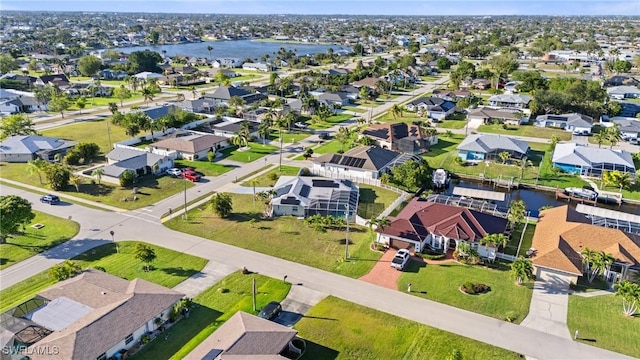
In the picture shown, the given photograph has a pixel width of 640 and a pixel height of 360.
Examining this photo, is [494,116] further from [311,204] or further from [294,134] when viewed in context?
[311,204]

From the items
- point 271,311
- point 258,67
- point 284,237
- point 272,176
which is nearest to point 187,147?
point 272,176

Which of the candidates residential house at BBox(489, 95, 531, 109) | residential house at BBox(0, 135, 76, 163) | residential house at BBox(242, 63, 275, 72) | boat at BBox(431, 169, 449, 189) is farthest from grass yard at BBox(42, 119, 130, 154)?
residential house at BBox(489, 95, 531, 109)

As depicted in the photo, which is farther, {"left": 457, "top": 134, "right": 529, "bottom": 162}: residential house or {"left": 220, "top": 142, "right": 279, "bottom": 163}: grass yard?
{"left": 220, "top": 142, "right": 279, "bottom": 163}: grass yard

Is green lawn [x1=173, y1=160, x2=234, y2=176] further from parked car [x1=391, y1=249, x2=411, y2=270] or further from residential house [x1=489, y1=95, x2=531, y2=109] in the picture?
residential house [x1=489, y1=95, x2=531, y2=109]

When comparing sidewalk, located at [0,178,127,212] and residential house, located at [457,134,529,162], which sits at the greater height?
residential house, located at [457,134,529,162]

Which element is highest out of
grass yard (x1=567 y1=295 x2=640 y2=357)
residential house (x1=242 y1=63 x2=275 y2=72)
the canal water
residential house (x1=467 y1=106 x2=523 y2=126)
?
residential house (x1=242 y1=63 x2=275 y2=72)

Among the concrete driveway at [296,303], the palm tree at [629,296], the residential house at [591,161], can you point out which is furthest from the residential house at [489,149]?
the concrete driveway at [296,303]
